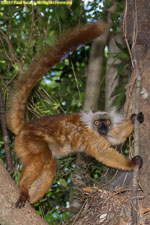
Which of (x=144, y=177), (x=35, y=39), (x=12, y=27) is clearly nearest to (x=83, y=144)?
(x=144, y=177)

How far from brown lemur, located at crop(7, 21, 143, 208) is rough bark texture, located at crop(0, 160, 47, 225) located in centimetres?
58

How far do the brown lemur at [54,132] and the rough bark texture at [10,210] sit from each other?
0.58 meters

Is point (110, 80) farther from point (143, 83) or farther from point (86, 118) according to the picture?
point (143, 83)

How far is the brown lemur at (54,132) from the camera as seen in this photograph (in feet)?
16.0

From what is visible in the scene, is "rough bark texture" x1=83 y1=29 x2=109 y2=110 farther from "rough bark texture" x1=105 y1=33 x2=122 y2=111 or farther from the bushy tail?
the bushy tail

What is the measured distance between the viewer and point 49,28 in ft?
27.5

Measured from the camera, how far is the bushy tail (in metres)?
4.62

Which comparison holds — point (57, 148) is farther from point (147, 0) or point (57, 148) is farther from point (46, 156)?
point (147, 0)

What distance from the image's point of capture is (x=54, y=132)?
5.66 m

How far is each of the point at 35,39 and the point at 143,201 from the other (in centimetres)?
524

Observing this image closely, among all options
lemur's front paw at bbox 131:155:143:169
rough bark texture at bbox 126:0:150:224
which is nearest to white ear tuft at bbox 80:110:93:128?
rough bark texture at bbox 126:0:150:224

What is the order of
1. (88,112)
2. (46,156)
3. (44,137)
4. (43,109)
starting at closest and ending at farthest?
1. (46,156)
2. (44,137)
3. (88,112)
4. (43,109)

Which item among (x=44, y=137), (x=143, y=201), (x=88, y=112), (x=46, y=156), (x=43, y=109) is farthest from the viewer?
(x=43, y=109)

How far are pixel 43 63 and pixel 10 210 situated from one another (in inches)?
96.5
